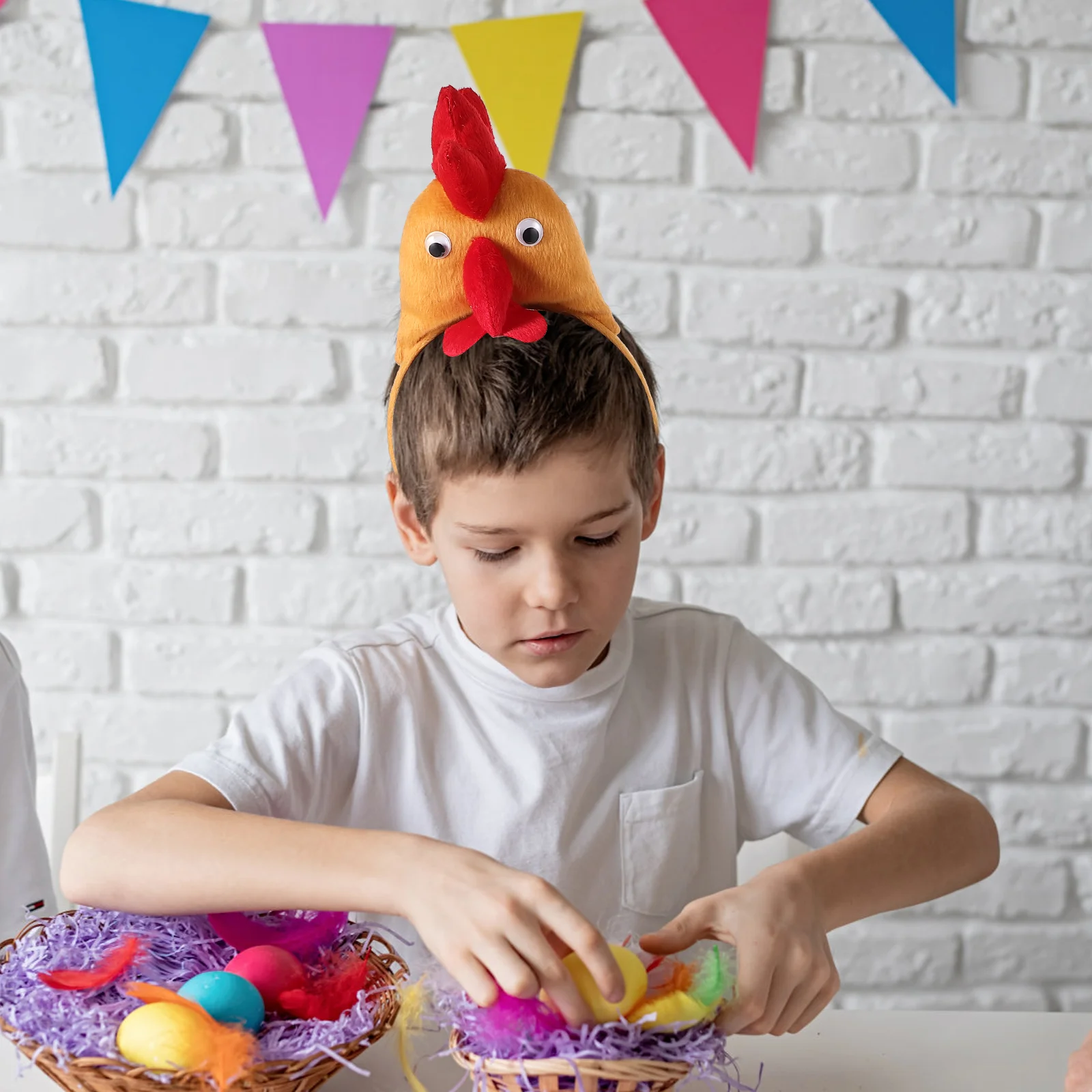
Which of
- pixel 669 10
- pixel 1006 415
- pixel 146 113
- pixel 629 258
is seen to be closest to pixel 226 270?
pixel 146 113

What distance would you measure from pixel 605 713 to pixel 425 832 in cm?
20

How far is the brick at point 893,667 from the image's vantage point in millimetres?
1688

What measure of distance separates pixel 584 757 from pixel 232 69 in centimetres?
105

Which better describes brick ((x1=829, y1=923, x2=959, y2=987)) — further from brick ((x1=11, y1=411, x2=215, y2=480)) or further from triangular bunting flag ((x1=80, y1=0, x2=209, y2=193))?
triangular bunting flag ((x1=80, y1=0, x2=209, y2=193))

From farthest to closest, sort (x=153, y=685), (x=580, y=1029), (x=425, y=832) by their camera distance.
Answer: (x=153, y=685) < (x=425, y=832) < (x=580, y=1029)

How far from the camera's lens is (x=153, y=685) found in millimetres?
1690

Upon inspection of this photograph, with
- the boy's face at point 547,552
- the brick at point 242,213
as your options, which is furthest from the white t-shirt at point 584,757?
the brick at point 242,213

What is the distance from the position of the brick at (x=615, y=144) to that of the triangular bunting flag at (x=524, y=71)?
1.0 inches

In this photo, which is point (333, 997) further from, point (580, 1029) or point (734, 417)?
point (734, 417)

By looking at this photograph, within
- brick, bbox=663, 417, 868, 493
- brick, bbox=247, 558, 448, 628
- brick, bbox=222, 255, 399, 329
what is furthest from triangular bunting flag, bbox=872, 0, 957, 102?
brick, bbox=247, 558, 448, 628

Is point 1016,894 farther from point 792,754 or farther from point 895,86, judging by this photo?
point 895,86

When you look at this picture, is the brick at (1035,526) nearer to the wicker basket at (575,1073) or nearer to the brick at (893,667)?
the brick at (893,667)

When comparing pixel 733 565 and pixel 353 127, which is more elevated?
pixel 353 127

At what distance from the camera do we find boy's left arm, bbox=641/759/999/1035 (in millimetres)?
786
